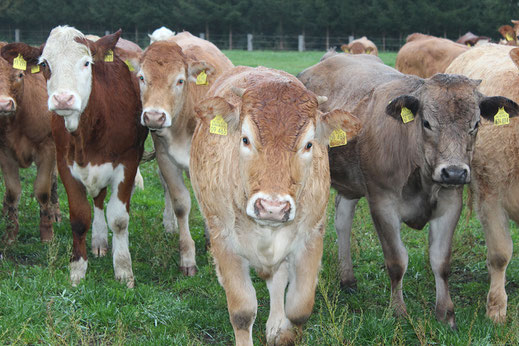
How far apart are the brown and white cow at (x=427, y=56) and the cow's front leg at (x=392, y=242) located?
28.0ft

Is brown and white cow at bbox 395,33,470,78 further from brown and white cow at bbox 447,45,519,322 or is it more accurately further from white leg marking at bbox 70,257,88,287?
white leg marking at bbox 70,257,88,287

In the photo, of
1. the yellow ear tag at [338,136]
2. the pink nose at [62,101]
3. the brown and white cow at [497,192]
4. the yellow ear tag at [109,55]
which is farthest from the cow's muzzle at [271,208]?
the yellow ear tag at [109,55]

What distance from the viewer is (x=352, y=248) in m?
6.28

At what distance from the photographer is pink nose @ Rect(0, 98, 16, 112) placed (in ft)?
18.4

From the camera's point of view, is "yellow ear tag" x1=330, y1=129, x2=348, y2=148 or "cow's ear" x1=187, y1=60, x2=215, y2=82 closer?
"yellow ear tag" x1=330, y1=129, x2=348, y2=148

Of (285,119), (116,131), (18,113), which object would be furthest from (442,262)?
(18,113)

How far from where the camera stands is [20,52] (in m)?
5.76

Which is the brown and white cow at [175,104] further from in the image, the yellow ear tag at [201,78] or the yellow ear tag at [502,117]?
the yellow ear tag at [502,117]

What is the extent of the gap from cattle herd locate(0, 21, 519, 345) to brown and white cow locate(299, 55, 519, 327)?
1 centimetres

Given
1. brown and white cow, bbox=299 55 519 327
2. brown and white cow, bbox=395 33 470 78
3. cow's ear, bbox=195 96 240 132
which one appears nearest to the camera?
cow's ear, bbox=195 96 240 132

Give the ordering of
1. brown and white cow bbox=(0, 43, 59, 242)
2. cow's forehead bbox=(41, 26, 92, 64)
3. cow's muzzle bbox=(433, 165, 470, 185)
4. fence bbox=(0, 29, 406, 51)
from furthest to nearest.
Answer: fence bbox=(0, 29, 406, 51)
brown and white cow bbox=(0, 43, 59, 242)
cow's forehead bbox=(41, 26, 92, 64)
cow's muzzle bbox=(433, 165, 470, 185)

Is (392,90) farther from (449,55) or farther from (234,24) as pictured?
(234,24)

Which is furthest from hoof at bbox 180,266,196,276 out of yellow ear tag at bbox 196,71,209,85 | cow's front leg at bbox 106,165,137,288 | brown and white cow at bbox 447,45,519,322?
brown and white cow at bbox 447,45,519,322

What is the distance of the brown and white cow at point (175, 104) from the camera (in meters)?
5.72
